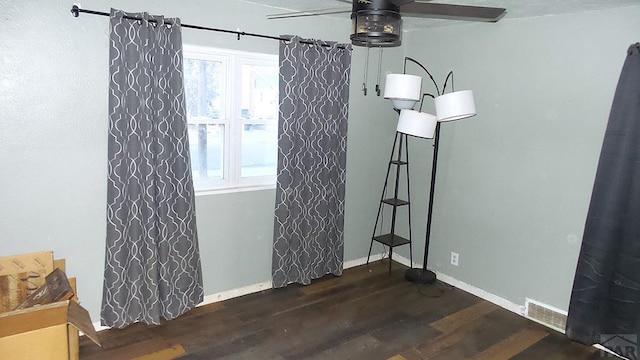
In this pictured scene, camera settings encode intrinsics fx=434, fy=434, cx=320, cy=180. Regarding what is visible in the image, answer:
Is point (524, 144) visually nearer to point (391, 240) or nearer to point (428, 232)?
point (428, 232)

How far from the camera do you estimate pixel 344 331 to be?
3016 mm

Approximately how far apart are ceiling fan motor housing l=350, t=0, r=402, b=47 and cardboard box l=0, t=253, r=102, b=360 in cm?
177

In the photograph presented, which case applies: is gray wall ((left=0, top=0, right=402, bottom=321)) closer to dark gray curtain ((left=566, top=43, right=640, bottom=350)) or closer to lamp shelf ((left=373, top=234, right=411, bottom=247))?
lamp shelf ((left=373, top=234, right=411, bottom=247))

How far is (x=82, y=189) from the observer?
269 cm

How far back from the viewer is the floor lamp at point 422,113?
2.99 metres

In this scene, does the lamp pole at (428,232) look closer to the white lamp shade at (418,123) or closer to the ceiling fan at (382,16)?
the white lamp shade at (418,123)

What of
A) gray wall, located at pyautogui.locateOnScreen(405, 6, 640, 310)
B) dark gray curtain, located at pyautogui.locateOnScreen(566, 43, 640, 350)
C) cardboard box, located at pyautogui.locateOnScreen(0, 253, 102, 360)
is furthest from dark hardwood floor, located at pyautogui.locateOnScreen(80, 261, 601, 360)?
cardboard box, located at pyautogui.locateOnScreen(0, 253, 102, 360)

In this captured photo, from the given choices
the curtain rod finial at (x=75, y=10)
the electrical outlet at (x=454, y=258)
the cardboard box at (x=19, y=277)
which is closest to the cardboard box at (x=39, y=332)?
the cardboard box at (x=19, y=277)

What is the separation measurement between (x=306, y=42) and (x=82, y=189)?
1878 millimetres

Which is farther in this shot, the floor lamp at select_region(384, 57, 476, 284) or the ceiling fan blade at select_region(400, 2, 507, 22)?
the floor lamp at select_region(384, 57, 476, 284)

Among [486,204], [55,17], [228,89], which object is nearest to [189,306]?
[228,89]

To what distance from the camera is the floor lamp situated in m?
2.99

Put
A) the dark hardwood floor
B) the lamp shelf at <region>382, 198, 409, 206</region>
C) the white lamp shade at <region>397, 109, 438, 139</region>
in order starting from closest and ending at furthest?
the dark hardwood floor, the white lamp shade at <region>397, 109, 438, 139</region>, the lamp shelf at <region>382, 198, 409, 206</region>

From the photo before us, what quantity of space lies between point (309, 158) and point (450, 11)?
1.87m
